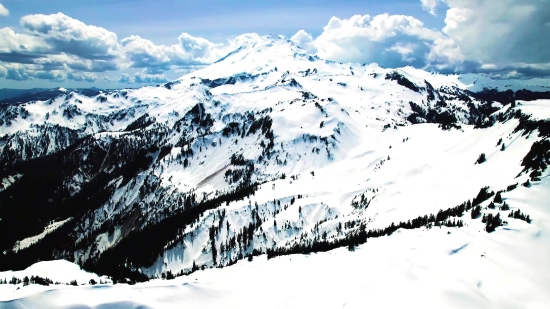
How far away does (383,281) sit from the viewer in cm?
6391

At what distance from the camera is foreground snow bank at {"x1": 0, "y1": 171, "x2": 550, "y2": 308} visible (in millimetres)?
56562

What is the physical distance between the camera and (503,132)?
19375cm

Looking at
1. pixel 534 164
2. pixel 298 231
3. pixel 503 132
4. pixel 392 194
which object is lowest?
pixel 298 231

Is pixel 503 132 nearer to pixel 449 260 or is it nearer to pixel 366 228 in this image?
pixel 366 228

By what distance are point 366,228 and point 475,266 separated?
3002 inches

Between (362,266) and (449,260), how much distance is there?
17.7 m

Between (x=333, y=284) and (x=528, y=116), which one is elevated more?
(x=528, y=116)

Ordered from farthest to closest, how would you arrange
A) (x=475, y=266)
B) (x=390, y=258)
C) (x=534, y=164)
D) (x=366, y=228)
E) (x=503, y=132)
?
(x=503, y=132) → (x=366, y=228) → (x=534, y=164) → (x=390, y=258) → (x=475, y=266)

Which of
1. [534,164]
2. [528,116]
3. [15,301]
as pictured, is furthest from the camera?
[528,116]

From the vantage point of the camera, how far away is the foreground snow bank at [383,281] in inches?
2227

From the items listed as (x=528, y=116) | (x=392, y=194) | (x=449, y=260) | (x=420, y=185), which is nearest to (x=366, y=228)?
(x=392, y=194)

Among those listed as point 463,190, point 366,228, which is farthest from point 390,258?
point 463,190

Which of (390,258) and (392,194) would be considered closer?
(390,258)

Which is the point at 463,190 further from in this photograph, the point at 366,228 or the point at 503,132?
the point at 503,132
